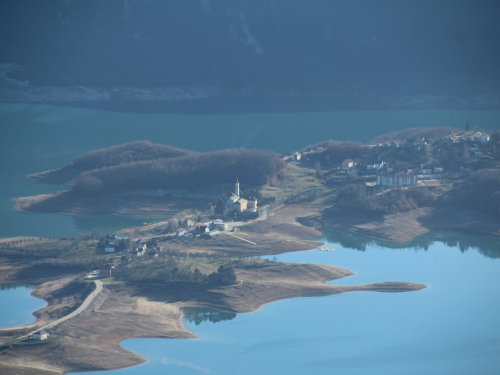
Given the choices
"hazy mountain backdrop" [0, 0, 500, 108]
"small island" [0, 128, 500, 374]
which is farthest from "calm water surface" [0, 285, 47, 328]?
"hazy mountain backdrop" [0, 0, 500, 108]

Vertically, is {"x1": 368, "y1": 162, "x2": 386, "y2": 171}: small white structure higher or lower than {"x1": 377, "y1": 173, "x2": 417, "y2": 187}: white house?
higher

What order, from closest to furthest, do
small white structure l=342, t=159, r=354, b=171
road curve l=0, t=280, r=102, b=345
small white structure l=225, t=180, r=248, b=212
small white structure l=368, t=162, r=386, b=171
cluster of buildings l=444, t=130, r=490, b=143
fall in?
1. road curve l=0, t=280, r=102, b=345
2. small white structure l=225, t=180, r=248, b=212
3. small white structure l=368, t=162, r=386, b=171
4. small white structure l=342, t=159, r=354, b=171
5. cluster of buildings l=444, t=130, r=490, b=143

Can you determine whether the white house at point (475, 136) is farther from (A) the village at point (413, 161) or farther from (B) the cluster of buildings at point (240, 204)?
(B) the cluster of buildings at point (240, 204)

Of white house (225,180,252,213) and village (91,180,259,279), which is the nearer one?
village (91,180,259,279)

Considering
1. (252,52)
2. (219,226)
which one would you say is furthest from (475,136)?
(252,52)

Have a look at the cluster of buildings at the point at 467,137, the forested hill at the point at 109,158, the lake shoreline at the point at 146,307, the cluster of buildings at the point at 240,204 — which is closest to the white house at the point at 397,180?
the cluster of buildings at the point at 467,137

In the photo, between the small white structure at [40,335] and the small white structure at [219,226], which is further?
the small white structure at [219,226]

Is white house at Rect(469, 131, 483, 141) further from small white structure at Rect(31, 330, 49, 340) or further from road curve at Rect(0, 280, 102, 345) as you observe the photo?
small white structure at Rect(31, 330, 49, 340)

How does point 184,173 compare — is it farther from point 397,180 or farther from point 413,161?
→ point 413,161

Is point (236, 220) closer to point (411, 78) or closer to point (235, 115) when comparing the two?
point (235, 115)
